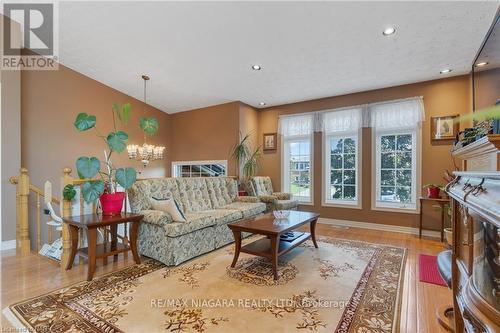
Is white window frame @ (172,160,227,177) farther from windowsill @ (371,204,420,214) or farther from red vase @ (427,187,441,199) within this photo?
red vase @ (427,187,441,199)

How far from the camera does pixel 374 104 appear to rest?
4.71m

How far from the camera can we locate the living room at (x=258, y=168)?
1.88 m

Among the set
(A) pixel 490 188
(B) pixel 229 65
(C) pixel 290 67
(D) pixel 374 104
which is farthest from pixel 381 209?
(A) pixel 490 188

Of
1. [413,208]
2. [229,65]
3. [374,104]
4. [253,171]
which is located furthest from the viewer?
[253,171]

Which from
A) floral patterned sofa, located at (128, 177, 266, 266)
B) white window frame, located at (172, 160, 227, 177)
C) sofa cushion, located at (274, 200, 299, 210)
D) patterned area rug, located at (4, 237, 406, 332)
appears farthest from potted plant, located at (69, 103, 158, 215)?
white window frame, located at (172, 160, 227, 177)

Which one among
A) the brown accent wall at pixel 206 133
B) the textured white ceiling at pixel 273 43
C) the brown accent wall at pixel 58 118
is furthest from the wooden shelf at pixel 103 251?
the brown accent wall at pixel 206 133

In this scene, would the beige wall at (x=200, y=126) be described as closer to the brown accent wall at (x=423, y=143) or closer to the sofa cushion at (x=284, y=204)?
the brown accent wall at (x=423, y=143)

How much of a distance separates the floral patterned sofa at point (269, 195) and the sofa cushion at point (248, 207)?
31cm

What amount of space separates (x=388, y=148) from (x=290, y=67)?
2441 mm

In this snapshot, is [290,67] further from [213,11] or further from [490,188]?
[490,188]

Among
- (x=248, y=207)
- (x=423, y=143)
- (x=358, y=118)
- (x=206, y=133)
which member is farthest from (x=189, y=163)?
(x=423, y=143)

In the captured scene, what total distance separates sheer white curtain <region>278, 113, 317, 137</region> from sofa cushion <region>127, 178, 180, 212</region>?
10.3 feet

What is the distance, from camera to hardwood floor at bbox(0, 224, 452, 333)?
189cm

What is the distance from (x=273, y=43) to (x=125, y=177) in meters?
2.58
